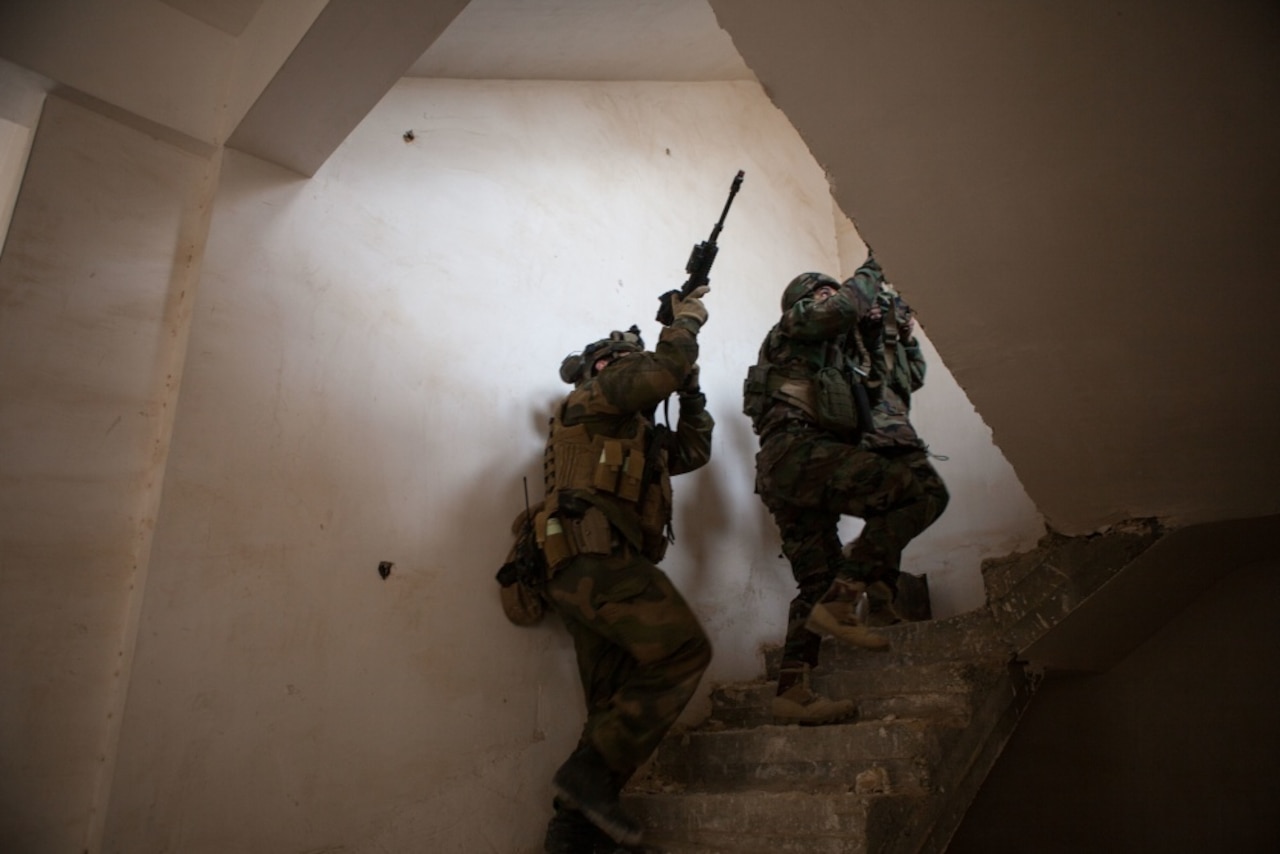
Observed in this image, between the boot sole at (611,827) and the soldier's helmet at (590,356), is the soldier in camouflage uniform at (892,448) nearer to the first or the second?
the soldier's helmet at (590,356)

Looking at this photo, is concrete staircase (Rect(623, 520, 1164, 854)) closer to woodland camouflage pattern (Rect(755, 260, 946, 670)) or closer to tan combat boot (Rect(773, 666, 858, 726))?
tan combat boot (Rect(773, 666, 858, 726))

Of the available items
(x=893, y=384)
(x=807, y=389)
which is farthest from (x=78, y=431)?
(x=893, y=384)

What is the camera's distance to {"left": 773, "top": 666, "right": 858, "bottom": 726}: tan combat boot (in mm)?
2844

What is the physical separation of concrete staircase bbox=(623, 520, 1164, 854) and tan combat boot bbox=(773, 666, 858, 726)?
7cm

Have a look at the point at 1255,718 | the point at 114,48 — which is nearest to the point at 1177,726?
the point at 1255,718

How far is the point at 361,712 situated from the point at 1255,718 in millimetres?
3153

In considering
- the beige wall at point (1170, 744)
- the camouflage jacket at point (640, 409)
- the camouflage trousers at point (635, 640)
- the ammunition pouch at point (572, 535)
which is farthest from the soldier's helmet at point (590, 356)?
the beige wall at point (1170, 744)

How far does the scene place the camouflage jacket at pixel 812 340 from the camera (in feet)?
11.2

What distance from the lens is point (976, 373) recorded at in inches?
92.0

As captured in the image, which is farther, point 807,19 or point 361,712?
point 361,712

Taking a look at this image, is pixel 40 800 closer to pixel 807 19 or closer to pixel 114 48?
pixel 114 48

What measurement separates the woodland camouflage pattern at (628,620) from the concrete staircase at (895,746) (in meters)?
0.34

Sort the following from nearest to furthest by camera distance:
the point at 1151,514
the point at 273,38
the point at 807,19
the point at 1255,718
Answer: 1. the point at 807,19
2. the point at 1151,514
3. the point at 273,38
4. the point at 1255,718

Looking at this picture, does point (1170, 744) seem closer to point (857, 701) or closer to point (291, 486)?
point (857, 701)
